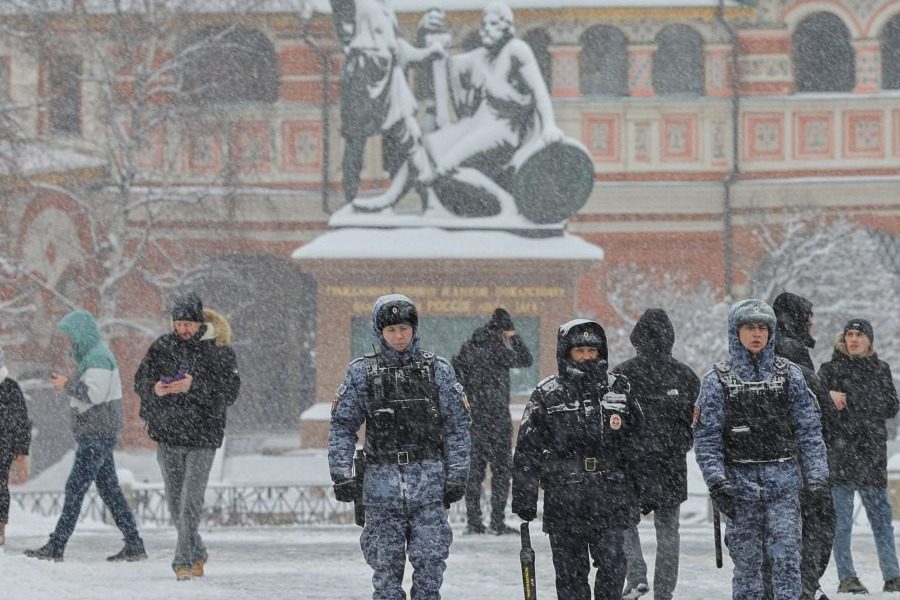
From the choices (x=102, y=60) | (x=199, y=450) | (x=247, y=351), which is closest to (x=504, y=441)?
(x=199, y=450)

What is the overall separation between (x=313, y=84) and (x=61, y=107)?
13.5ft

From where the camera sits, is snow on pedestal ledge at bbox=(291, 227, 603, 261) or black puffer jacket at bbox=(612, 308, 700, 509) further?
snow on pedestal ledge at bbox=(291, 227, 603, 261)

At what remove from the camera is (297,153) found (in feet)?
112

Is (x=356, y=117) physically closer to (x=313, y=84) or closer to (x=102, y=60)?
(x=102, y=60)

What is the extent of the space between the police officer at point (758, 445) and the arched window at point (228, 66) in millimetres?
18977

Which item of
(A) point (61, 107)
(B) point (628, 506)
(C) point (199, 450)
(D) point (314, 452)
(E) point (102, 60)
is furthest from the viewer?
(A) point (61, 107)

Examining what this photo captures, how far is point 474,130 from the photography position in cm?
2139

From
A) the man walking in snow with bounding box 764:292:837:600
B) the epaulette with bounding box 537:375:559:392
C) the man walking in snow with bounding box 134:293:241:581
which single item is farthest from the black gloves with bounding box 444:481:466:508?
the man walking in snow with bounding box 134:293:241:581

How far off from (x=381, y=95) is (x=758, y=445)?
44.1ft

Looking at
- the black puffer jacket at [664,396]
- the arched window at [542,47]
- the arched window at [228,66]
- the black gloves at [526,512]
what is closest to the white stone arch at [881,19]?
the arched window at [542,47]

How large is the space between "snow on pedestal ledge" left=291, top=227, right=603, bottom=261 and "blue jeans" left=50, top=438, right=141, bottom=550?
8397mm

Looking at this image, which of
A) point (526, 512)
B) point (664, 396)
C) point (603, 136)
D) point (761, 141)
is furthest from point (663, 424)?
point (761, 141)

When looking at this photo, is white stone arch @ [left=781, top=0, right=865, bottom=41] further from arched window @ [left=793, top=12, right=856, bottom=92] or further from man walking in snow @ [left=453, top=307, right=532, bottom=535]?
man walking in snow @ [left=453, top=307, right=532, bottom=535]

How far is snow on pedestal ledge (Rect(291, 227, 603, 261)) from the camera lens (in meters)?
20.8
